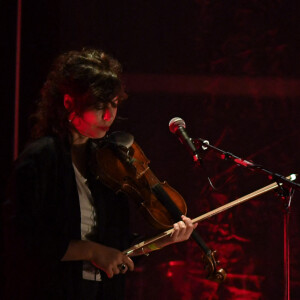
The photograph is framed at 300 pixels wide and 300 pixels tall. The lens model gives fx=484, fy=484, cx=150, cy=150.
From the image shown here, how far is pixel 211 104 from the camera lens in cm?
244

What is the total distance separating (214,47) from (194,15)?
0.19 metres

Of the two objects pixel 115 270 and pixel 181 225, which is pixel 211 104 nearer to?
pixel 181 225

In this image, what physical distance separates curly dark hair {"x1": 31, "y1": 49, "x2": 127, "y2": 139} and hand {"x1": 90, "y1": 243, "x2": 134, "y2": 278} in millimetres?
372

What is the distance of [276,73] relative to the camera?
2.43m

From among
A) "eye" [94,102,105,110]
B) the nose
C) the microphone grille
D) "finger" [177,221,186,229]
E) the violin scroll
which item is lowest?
the violin scroll

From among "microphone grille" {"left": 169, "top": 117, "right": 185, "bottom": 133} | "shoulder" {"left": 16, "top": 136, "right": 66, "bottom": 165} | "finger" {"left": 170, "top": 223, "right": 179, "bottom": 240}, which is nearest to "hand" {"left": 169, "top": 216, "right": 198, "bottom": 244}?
"finger" {"left": 170, "top": 223, "right": 179, "bottom": 240}

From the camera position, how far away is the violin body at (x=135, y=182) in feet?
5.04

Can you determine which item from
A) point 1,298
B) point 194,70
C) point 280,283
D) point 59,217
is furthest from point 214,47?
point 1,298

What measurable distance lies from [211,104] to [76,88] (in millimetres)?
1049

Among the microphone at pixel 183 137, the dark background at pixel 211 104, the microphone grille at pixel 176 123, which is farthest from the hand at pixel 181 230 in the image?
the dark background at pixel 211 104

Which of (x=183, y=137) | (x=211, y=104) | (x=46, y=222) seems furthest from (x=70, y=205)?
(x=211, y=104)

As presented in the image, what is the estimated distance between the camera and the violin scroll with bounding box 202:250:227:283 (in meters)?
1.51

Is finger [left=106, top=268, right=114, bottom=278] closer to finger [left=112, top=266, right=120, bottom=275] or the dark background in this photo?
finger [left=112, top=266, right=120, bottom=275]

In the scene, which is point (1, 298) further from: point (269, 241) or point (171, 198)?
point (269, 241)
